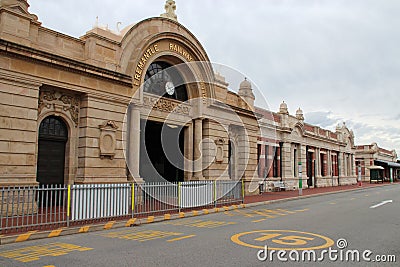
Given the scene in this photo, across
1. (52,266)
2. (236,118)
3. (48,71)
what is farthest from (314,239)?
(236,118)

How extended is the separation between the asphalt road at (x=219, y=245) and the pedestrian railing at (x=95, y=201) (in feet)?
3.76

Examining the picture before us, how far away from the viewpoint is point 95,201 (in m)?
11.6

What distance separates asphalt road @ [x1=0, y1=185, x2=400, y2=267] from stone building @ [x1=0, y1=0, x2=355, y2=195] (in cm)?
465

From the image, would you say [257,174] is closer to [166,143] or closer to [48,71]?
[166,143]

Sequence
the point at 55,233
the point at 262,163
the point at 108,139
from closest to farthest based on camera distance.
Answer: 1. the point at 55,233
2. the point at 108,139
3. the point at 262,163

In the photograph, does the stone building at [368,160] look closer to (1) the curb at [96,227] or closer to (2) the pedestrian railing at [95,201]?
(2) the pedestrian railing at [95,201]

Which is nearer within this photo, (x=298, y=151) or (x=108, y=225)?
(x=108, y=225)

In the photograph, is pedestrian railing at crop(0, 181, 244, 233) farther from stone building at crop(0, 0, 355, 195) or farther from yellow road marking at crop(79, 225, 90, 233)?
stone building at crop(0, 0, 355, 195)

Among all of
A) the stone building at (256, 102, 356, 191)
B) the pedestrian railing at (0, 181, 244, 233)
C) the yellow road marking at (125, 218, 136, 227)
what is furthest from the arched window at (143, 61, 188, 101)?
the stone building at (256, 102, 356, 191)

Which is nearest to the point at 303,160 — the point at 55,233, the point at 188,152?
the point at 188,152

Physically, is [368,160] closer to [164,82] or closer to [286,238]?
[164,82]

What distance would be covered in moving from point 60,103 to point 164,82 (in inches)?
253

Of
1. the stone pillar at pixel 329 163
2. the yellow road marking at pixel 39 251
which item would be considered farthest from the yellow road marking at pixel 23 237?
the stone pillar at pixel 329 163

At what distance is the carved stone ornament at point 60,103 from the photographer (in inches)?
529
